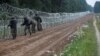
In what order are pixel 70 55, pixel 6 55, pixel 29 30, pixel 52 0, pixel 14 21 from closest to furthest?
pixel 70 55, pixel 6 55, pixel 14 21, pixel 29 30, pixel 52 0

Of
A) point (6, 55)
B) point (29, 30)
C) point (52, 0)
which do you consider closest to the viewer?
point (6, 55)

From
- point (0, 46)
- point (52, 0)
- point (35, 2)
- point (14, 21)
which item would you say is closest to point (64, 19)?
point (35, 2)

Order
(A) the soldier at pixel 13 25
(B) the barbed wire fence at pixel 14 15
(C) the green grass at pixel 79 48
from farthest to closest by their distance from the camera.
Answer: (B) the barbed wire fence at pixel 14 15, (A) the soldier at pixel 13 25, (C) the green grass at pixel 79 48

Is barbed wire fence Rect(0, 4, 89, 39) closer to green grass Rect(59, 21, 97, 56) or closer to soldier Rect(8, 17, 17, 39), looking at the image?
soldier Rect(8, 17, 17, 39)

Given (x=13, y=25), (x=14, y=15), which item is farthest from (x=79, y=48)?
(x=14, y=15)

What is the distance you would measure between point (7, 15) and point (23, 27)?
1772mm

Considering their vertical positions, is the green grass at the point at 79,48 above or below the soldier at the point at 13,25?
below

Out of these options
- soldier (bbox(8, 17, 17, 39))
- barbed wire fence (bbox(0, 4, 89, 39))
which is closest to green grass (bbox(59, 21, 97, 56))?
soldier (bbox(8, 17, 17, 39))

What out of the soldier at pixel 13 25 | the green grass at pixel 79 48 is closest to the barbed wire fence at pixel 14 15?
the soldier at pixel 13 25

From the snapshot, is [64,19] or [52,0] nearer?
[64,19]

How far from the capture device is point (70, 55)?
16.2 metres

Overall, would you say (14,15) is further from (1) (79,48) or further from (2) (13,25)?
(1) (79,48)

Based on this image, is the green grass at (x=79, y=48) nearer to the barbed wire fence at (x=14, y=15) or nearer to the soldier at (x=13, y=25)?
the soldier at (x=13, y=25)

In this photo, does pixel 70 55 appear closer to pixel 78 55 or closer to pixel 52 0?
pixel 78 55
